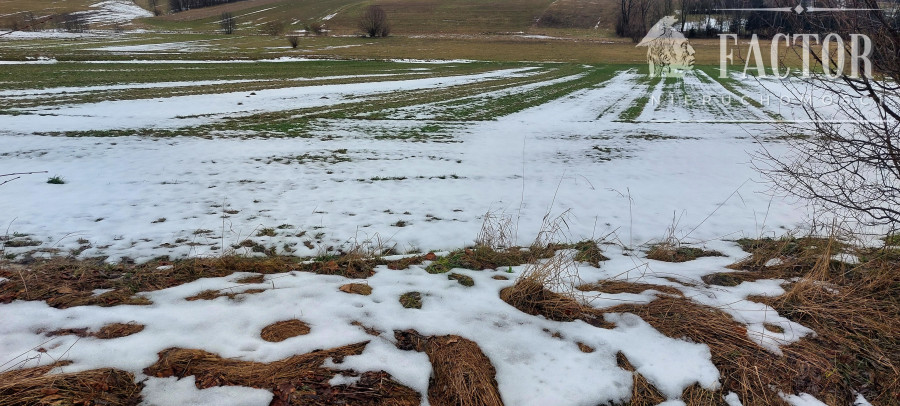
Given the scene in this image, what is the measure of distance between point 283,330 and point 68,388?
118 cm

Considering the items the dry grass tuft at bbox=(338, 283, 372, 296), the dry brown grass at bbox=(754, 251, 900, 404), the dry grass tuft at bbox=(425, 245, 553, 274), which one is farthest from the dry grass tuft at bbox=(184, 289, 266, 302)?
the dry brown grass at bbox=(754, 251, 900, 404)

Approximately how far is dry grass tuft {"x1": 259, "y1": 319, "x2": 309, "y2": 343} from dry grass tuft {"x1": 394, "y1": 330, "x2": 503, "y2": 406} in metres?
0.66

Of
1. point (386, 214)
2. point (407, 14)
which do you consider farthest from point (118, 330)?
point (407, 14)

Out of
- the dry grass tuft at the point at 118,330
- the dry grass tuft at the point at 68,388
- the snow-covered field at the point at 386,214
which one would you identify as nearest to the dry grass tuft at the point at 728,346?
the snow-covered field at the point at 386,214

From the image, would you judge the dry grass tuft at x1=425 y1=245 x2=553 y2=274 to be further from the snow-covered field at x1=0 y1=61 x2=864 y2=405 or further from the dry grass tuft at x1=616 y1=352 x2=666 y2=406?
the dry grass tuft at x1=616 y1=352 x2=666 y2=406

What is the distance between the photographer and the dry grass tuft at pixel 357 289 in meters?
4.10

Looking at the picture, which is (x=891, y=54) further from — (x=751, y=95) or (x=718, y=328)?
(x=751, y=95)

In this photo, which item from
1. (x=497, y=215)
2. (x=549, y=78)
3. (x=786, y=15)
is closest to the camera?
(x=786, y=15)

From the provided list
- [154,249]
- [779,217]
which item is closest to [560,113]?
[779,217]

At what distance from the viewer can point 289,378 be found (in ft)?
9.48

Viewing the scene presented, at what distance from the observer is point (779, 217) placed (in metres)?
7.60

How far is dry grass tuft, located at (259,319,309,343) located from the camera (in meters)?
3.33

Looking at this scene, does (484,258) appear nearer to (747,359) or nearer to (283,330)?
(283,330)

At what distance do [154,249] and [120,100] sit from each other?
1481 centimetres
